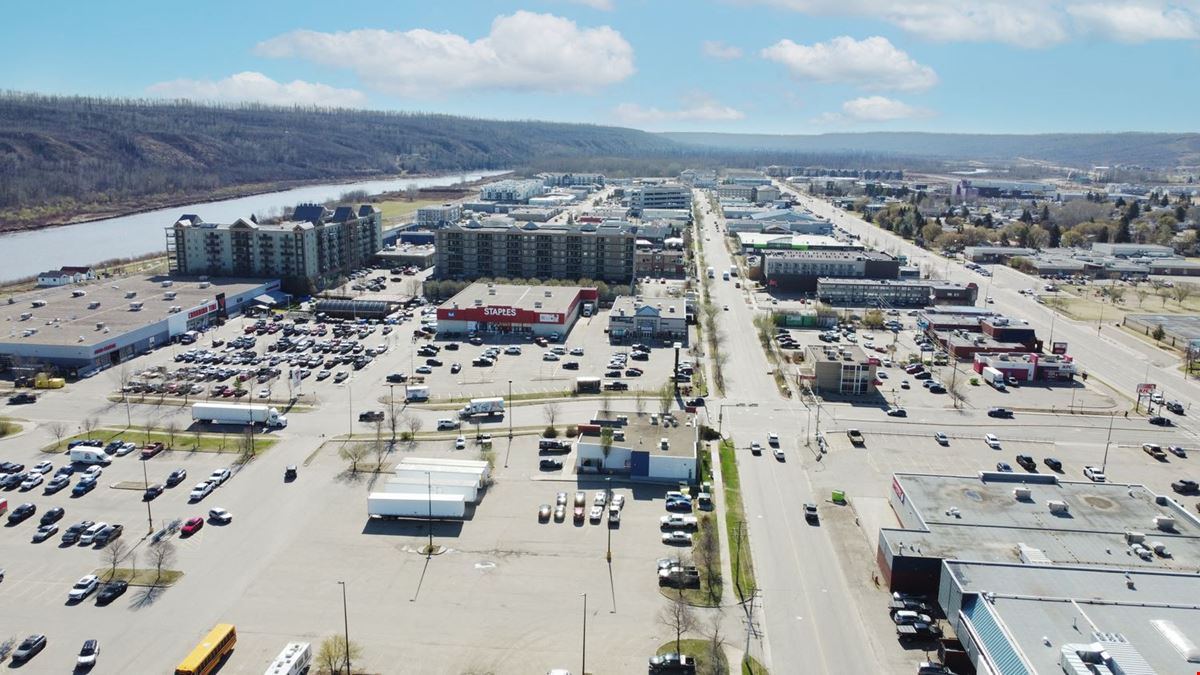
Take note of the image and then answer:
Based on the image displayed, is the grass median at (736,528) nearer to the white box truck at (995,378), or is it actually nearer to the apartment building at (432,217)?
the white box truck at (995,378)

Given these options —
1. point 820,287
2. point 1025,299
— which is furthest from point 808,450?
point 1025,299

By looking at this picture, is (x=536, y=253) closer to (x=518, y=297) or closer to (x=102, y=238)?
(x=518, y=297)

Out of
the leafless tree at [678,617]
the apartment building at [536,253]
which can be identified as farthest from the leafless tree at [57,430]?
the apartment building at [536,253]

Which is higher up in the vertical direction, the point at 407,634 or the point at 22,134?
the point at 22,134

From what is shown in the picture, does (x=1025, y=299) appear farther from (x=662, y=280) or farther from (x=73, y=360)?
(x=73, y=360)

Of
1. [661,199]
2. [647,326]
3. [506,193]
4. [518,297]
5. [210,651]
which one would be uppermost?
[506,193]

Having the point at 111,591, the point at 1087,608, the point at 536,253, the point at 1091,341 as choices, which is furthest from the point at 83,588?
the point at 1091,341
